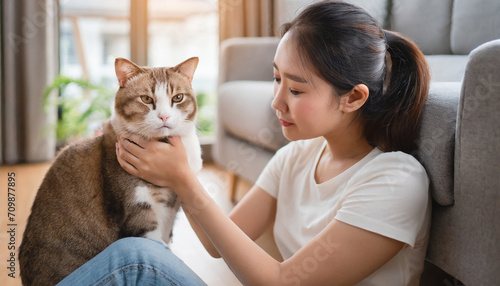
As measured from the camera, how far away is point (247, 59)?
2.45 m

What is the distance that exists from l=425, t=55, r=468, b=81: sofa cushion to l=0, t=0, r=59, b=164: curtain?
2634 mm

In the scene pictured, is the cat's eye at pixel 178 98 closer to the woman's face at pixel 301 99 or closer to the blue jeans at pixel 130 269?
the woman's face at pixel 301 99

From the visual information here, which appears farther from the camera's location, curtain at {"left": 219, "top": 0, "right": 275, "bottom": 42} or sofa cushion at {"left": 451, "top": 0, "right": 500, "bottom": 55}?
curtain at {"left": 219, "top": 0, "right": 275, "bottom": 42}

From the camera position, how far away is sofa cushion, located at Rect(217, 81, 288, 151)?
5.57ft

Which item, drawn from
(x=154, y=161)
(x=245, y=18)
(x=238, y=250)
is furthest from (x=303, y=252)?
(x=245, y=18)

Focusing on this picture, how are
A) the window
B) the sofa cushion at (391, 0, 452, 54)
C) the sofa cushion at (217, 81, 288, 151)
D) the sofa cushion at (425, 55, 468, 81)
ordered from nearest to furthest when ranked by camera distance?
the sofa cushion at (425, 55, 468, 81) → the sofa cushion at (217, 81, 288, 151) → the sofa cushion at (391, 0, 452, 54) → the window

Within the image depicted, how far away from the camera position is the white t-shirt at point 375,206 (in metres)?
0.83

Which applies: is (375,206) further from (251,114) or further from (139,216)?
(251,114)

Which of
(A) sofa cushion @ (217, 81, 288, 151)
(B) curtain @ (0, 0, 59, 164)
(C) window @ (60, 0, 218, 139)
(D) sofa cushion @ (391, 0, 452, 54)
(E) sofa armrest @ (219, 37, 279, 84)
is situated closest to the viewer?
(A) sofa cushion @ (217, 81, 288, 151)

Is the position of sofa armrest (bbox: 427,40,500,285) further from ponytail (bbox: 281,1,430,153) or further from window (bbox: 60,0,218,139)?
window (bbox: 60,0,218,139)

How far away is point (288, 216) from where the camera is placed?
3.68 ft

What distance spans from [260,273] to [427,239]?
0.37 meters

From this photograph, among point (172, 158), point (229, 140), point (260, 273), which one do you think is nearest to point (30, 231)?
point (172, 158)

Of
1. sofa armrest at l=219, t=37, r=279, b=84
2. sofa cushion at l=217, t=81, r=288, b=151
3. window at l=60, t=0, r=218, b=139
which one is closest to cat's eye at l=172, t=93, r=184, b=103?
sofa cushion at l=217, t=81, r=288, b=151
